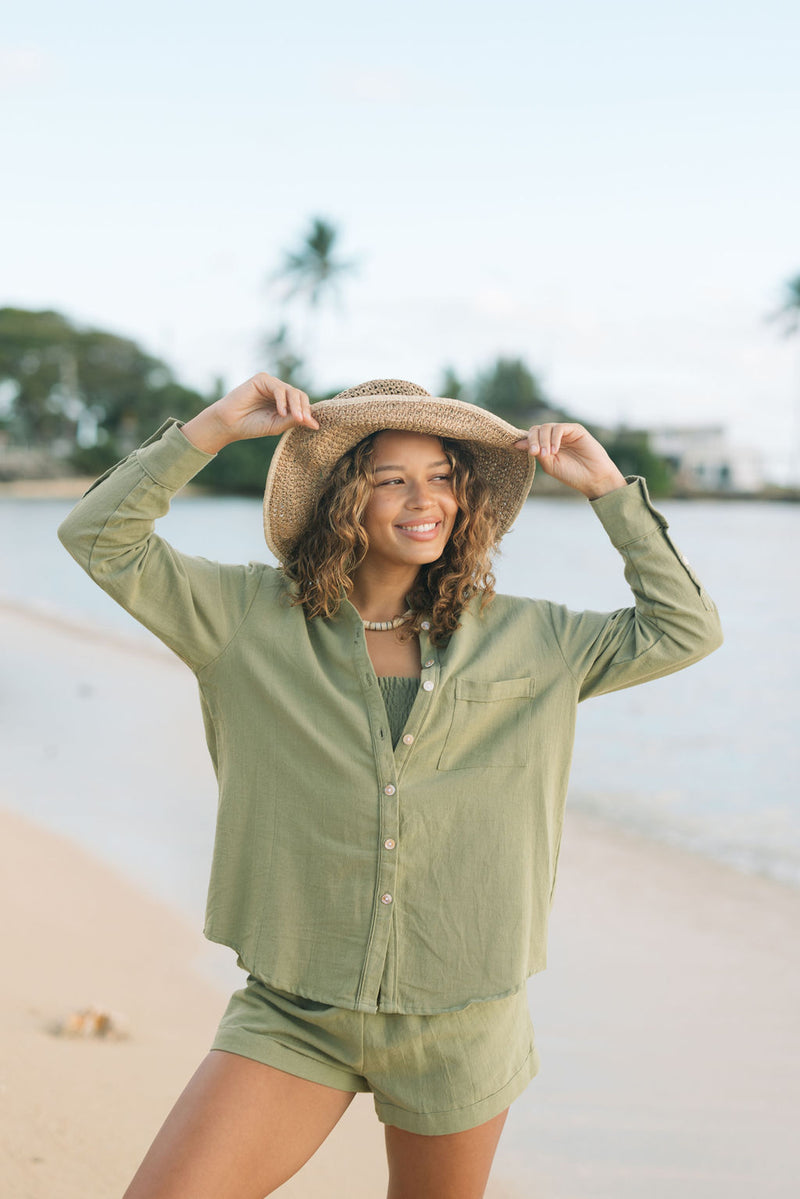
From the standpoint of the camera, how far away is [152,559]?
6.64 ft

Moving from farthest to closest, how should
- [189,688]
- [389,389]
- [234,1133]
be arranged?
[189,688] < [389,389] < [234,1133]

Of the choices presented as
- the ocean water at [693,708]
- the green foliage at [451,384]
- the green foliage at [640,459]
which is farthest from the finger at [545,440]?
the green foliage at [640,459]

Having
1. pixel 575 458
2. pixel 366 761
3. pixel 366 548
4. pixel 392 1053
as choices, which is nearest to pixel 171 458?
pixel 366 548

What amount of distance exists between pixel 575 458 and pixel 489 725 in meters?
0.55

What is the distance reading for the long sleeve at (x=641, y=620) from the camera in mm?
2121

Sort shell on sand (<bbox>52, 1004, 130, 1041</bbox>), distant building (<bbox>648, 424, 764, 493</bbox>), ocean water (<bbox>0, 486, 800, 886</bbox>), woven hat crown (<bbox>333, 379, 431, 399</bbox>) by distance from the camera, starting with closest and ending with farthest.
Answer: woven hat crown (<bbox>333, 379, 431, 399</bbox>), shell on sand (<bbox>52, 1004, 130, 1041</bbox>), ocean water (<bbox>0, 486, 800, 886</bbox>), distant building (<bbox>648, 424, 764, 493</bbox>)

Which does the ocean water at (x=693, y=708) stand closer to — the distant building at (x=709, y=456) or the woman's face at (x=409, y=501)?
the woman's face at (x=409, y=501)

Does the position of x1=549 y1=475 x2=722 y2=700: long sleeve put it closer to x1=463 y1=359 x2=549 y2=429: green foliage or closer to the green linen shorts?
the green linen shorts

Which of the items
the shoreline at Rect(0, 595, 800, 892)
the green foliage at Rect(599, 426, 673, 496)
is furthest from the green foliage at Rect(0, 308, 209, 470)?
the shoreline at Rect(0, 595, 800, 892)

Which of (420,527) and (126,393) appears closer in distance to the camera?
(420,527)

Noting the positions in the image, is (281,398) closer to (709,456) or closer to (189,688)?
(189,688)

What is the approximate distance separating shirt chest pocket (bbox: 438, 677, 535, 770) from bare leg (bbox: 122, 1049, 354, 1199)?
58cm

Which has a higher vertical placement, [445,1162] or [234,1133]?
[234,1133]

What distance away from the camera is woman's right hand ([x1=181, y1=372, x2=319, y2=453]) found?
2088 mm
